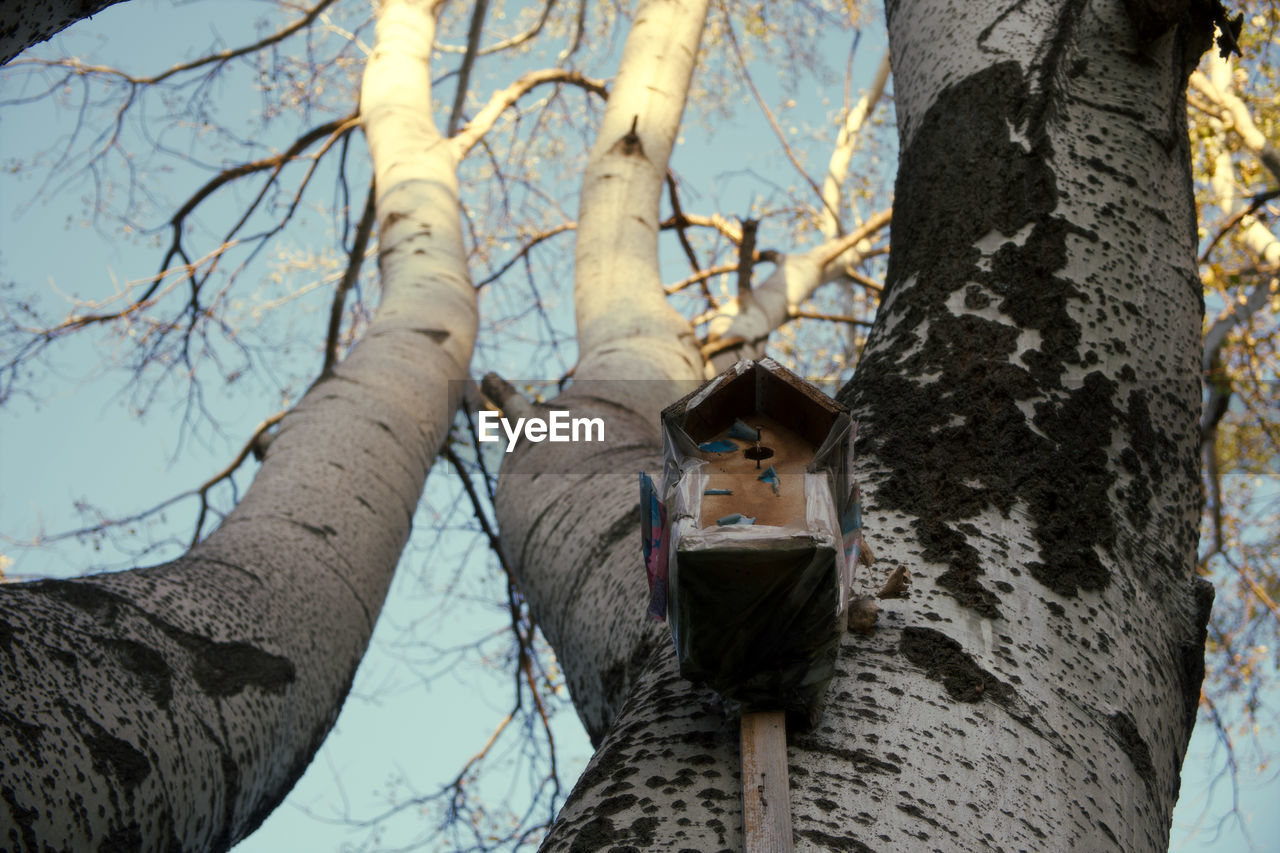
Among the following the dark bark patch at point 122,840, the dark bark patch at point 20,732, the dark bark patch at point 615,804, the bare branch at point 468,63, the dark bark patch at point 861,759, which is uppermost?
the bare branch at point 468,63

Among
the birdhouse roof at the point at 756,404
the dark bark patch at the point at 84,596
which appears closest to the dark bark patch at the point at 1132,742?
the birdhouse roof at the point at 756,404

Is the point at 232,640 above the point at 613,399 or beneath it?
beneath

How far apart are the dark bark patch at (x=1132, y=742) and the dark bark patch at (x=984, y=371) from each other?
0.39 feet

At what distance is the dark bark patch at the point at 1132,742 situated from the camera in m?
0.84

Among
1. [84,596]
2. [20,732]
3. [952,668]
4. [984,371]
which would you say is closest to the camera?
[952,668]

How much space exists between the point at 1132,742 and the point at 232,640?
42.6 inches

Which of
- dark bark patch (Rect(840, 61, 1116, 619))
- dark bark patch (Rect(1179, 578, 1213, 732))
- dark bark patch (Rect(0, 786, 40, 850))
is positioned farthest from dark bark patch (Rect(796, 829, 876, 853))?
dark bark patch (Rect(0, 786, 40, 850))

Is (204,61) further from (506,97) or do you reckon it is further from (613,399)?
(613,399)

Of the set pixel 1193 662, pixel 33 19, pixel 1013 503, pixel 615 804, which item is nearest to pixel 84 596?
pixel 33 19

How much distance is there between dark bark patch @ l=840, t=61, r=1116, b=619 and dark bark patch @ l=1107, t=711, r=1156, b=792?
0.39ft

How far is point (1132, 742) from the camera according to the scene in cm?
85

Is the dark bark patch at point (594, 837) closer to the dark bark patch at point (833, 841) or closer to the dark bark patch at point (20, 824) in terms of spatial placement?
the dark bark patch at point (833, 841)

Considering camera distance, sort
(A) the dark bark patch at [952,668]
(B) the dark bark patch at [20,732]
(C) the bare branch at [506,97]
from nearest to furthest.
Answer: (A) the dark bark patch at [952,668] < (B) the dark bark patch at [20,732] < (C) the bare branch at [506,97]

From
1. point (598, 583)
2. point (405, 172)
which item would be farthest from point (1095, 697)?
point (405, 172)
